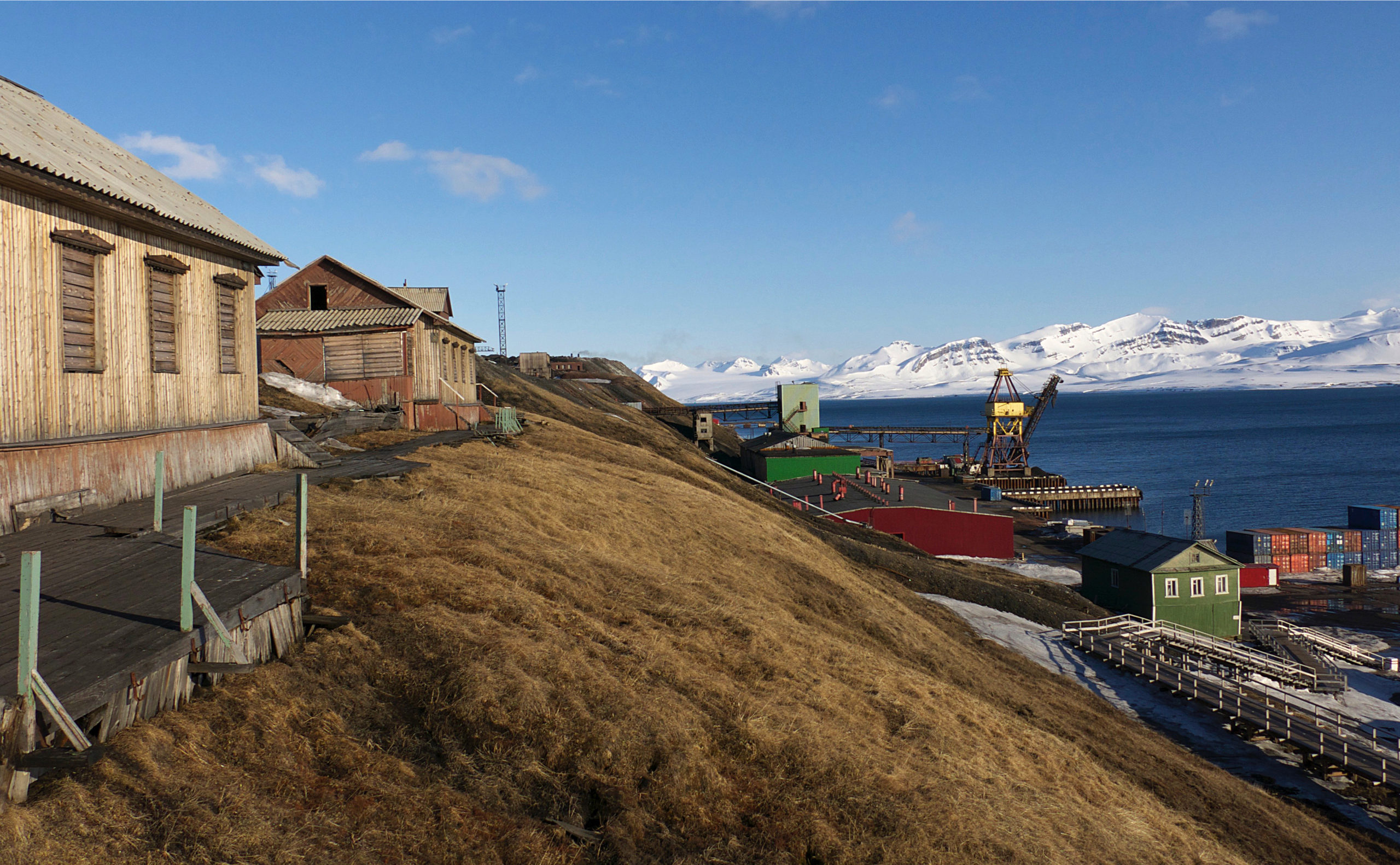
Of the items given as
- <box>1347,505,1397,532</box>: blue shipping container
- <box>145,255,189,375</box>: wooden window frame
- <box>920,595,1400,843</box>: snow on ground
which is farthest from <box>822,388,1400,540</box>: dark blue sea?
<box>145,255,189,375</box>: wooden window frame

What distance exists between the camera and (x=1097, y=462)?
134750 millimetres

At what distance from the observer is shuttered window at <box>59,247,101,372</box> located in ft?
43.2

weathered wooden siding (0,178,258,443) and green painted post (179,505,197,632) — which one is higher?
weathered wooden siding (0,178,258,443)

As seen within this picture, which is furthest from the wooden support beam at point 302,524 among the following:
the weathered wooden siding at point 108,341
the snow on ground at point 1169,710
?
the snow on ground at point 1169,710

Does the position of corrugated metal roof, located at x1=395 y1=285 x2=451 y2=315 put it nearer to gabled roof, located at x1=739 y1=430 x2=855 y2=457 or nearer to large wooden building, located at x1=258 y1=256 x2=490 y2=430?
large wooden building, located at x1=258 y1=256 x2=490 y2=430

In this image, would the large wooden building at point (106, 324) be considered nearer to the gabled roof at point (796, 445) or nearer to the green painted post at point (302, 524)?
the green painted post at point (302, 524)

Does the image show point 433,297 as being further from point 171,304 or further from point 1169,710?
point 1169,710

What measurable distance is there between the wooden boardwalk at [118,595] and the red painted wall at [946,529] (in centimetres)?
3912

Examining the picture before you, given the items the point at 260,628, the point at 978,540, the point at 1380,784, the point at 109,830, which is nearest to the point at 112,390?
the point at 260,628

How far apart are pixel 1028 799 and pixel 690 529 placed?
11985 mm

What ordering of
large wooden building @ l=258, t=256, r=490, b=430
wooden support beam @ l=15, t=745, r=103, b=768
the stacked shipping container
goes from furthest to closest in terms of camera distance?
the stacked shipping container < large wooden building @ l=258, t=256, r=490, b=430 < wooden support beam @ l=15, t=745, r=103, b=768

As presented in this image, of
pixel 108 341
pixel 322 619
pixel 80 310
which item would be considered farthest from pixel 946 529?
pixel 322 619

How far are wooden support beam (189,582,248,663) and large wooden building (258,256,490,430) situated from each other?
921 inches

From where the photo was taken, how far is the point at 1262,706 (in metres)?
22.9
